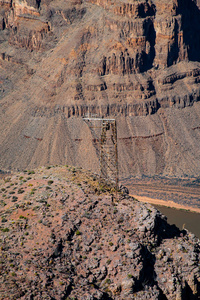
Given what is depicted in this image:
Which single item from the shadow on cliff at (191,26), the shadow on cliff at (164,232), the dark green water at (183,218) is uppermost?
the shadow on cliff at (191,26)

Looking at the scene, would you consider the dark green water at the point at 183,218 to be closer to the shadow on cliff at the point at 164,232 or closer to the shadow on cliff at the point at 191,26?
the shadow on cliff at the point at 164,232

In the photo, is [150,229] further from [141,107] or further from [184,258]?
[141,107]

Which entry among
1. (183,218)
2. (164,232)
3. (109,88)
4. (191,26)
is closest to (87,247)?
(164,232)

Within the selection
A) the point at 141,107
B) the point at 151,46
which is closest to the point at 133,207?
the point at 141,107

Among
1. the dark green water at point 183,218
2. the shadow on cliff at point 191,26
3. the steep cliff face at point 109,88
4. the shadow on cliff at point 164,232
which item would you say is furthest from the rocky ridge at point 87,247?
the shadow on cliff at point 191,26

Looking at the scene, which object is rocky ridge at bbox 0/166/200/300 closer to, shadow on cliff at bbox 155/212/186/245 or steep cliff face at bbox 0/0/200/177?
shadow on cliff at bbox 155/212/186/245

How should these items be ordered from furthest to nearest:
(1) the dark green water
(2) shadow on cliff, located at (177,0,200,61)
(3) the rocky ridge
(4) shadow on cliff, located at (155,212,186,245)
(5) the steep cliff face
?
(2) shadow on cliff, located at (177,0,200,61) → (5) the steep cliff face → (1) the dark green water → (4) shadow on cliff, located at (155,212,186,245) → (3) the rocky ridge

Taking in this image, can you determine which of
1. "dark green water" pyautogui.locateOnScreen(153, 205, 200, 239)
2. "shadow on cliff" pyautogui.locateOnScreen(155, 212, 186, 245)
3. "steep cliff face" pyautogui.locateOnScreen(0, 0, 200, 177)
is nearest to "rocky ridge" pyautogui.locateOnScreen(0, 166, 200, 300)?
"shadow on cliff" pyautogui.locateOnScreen(155, 212, 186, 245)
